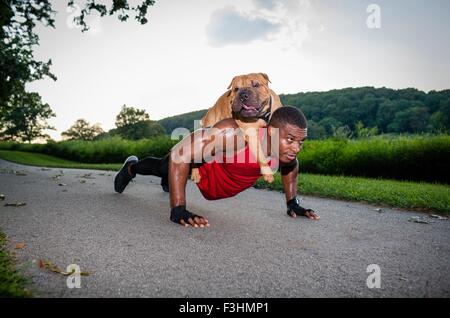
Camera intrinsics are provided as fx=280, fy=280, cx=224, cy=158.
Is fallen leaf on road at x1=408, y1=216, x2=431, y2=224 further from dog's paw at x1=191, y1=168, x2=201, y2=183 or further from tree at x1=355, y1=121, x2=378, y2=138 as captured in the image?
tree at x1=355, y1=121, x2=378, y2=138

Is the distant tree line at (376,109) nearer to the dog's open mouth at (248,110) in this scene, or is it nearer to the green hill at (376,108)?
the green hill at (376,108)

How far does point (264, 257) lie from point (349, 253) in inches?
27.5

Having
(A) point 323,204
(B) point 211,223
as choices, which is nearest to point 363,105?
(A) point 323,204

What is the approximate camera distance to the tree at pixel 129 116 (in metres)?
73.1

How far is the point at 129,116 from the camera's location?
73688 millimetres

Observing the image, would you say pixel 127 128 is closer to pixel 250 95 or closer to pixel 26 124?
pixel 26 124

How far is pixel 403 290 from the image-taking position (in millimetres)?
1598

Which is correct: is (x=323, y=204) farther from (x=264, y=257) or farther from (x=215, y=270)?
(x=215, y=270)

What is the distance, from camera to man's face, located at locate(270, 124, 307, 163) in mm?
2826

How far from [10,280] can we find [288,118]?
8.10ft

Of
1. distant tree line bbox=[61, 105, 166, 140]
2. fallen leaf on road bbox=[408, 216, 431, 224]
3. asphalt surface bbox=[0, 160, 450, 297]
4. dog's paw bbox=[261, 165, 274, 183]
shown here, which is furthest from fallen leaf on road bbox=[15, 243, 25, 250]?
distant tree line bbox=[61, 105, 166, 140]

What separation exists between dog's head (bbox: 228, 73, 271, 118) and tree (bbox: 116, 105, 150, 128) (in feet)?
240

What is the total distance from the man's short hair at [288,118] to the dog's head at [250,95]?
370mm
